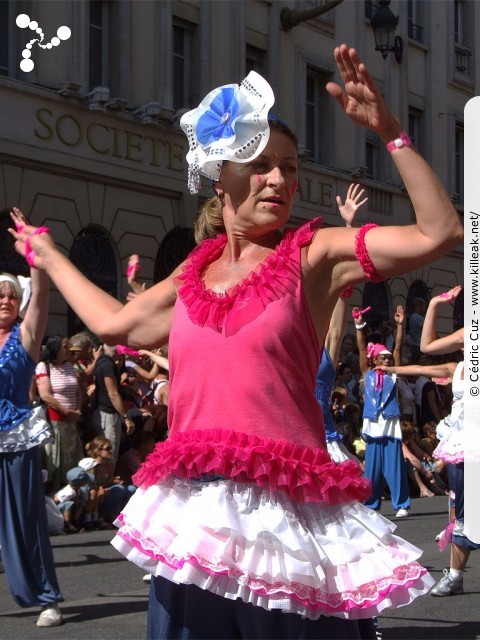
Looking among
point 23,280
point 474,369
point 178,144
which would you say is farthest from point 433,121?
point 474,369

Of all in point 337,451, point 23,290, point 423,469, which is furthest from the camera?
point 423,469

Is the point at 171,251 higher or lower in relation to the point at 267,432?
higher

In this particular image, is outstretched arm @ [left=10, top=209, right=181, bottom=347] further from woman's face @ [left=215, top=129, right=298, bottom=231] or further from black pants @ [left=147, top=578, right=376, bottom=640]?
black pants @ [left=147, top=578, right=376, bottom=640]

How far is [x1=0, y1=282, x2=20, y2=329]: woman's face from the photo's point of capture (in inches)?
278

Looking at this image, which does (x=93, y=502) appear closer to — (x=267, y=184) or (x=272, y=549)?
(x=267, y=184)

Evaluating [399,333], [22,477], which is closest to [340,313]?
[22,477]

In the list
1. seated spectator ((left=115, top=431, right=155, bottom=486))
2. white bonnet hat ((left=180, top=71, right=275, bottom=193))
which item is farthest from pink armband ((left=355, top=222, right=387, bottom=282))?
seated spectator ((left=115, top=431, right=155, bottom=486))

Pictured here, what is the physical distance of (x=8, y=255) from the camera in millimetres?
17359

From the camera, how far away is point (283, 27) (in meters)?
24.4

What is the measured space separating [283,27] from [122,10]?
16.5ft

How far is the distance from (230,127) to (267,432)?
83cm

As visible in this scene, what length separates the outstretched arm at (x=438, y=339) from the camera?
26.1 feet

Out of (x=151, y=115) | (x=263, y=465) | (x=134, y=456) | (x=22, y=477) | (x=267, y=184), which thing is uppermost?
(x=151, y=115)

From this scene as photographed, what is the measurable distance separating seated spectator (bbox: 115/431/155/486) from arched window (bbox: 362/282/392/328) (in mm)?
13499
